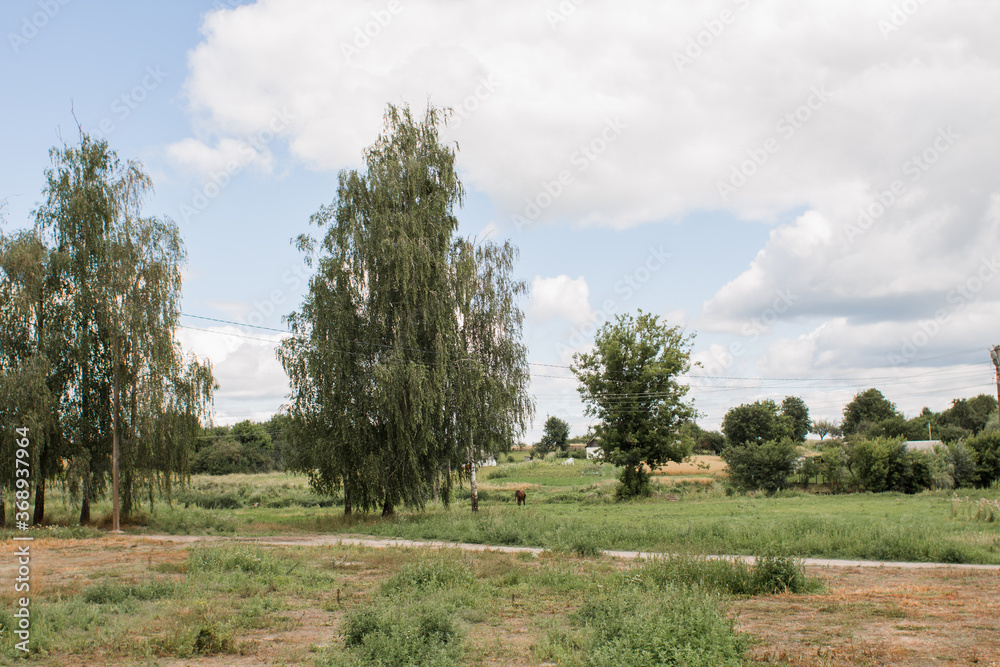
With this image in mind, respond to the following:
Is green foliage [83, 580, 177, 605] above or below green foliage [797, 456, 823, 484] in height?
above

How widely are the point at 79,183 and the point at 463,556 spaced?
72.0ft

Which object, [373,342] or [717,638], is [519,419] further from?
[717,638]

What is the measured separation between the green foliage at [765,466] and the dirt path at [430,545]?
33.6 metres

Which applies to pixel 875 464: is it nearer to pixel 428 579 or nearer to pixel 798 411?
pixel 428 579

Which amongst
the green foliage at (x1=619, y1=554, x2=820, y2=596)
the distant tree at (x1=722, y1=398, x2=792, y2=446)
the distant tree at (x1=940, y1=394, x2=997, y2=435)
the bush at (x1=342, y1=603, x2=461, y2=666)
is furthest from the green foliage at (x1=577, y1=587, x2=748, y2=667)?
the distant tree at (x1=940, y1=394, x2=997, y2=435)

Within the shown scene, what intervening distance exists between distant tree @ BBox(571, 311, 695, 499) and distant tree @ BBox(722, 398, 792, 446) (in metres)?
49.6

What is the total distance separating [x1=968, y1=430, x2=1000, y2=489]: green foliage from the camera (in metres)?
44.5

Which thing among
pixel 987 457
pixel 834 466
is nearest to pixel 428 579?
pixel 834 466

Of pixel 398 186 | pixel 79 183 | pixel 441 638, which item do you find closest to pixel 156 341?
pixel 79 183

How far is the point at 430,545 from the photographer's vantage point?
68.8 feet

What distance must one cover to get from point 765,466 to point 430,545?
34.9 m

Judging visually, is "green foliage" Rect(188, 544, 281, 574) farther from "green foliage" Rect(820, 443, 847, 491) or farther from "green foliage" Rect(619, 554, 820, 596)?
"green foliage" Rect(820, 443, 847, 491)

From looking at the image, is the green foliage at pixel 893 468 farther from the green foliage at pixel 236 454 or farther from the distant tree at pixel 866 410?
the distant tree at pixel 866 410

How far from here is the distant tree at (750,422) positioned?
295 feet
